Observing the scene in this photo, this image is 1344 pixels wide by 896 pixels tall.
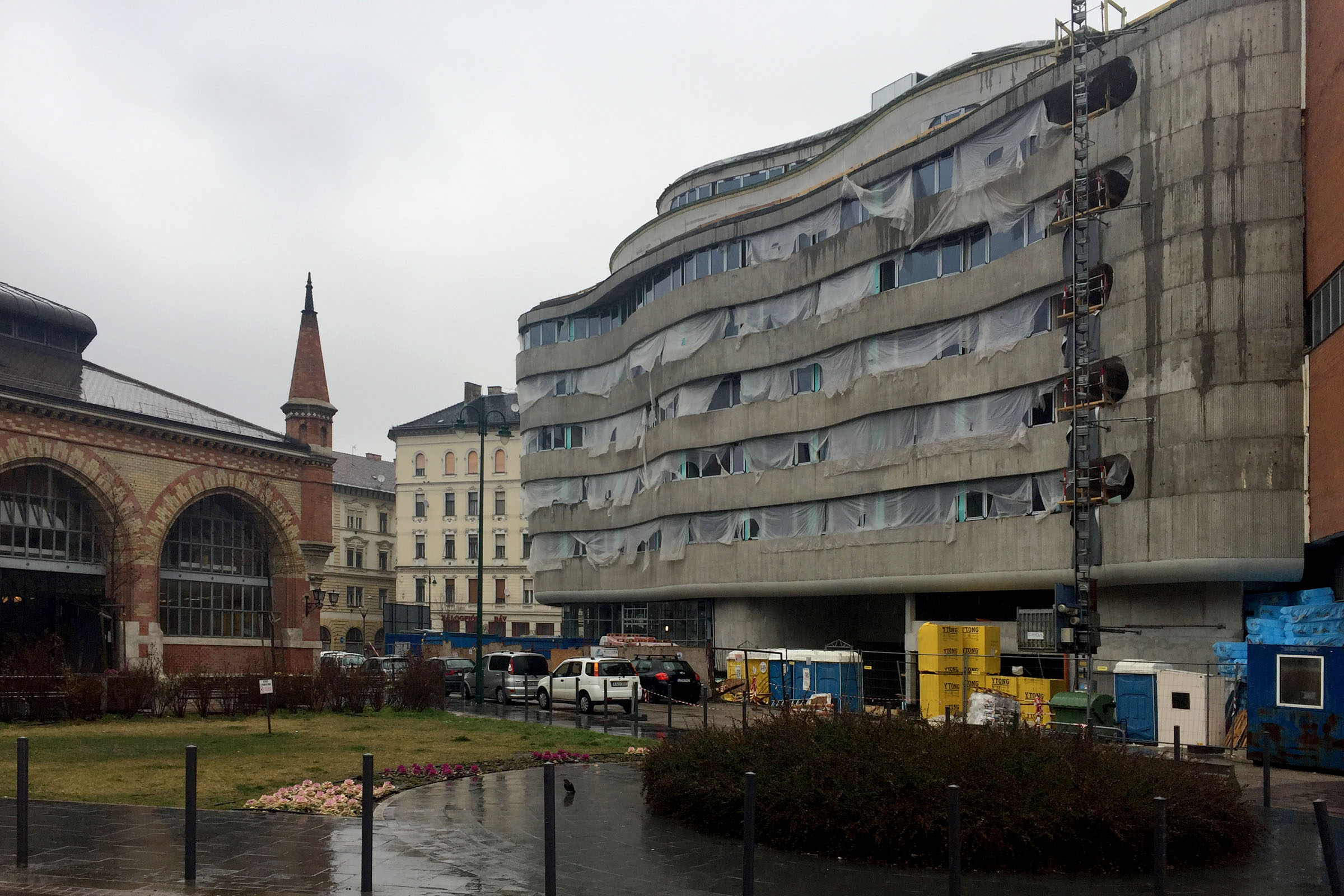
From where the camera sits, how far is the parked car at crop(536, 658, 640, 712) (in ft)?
116

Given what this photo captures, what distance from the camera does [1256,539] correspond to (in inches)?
1267

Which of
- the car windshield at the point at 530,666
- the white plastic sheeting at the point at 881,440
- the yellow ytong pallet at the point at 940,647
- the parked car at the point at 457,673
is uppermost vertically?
the white plastic sheeting at the point at 881,440

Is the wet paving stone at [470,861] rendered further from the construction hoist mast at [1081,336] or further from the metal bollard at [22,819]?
the construction hoist mast at [1081,336]

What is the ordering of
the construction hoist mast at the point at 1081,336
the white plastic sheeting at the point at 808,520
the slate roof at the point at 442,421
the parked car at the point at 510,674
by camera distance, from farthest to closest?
the slate roof at the point at 442,421, the parked car at the point at 510,674, the white plastic sheeting at the point at 808,520, the construction hoist mast at the point at 1081,336

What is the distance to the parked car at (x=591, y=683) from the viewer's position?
35.4m

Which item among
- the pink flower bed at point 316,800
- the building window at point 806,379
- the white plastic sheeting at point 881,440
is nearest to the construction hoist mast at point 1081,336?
the white plastic sheeting at point 881,440

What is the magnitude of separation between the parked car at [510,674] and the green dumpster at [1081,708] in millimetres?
17917

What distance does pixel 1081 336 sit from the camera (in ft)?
118

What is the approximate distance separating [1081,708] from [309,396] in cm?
3926

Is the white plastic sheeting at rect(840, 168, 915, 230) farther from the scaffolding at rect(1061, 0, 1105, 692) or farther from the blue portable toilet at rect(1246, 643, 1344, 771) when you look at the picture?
the blue portable toilet at rect(1246, 643, 1344, 771)

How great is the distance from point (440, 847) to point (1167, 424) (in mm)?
27493

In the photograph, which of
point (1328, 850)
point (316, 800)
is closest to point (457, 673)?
point (316, 800)

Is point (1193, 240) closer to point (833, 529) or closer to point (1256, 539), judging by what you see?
point (1256, 539)

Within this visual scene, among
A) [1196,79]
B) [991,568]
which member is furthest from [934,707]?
[1196,79]
